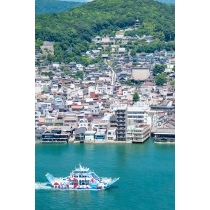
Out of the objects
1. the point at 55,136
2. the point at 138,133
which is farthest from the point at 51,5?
the point at 138,133

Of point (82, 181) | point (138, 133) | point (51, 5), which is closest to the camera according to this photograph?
point (82, 181)

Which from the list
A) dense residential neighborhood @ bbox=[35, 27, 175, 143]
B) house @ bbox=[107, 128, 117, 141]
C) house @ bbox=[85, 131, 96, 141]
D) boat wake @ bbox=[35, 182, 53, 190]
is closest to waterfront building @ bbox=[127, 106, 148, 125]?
dense residential neighborhood @ bbox=[35, 27, 175, 143]

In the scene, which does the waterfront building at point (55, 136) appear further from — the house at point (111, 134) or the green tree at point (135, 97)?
the green tree at point (135, 97)

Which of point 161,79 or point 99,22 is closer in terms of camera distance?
point 161,79

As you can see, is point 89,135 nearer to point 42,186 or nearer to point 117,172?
point 117,172

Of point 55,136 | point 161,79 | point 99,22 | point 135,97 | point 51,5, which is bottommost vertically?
point 55,136
